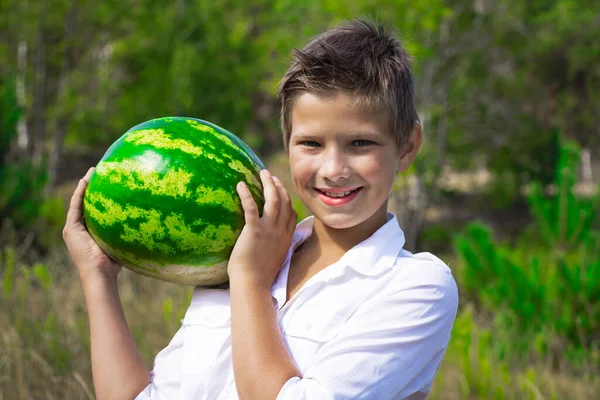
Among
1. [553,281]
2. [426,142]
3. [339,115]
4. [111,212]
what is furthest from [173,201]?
[426,142]

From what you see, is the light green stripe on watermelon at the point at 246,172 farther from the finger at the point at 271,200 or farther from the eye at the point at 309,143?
the eye at the point at 309,143

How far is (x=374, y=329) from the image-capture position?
1559 mm

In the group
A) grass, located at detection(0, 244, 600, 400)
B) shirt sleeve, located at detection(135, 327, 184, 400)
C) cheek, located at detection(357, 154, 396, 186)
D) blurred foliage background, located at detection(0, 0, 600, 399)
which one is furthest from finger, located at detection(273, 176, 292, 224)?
blurred foliage background, located at detection(0, 0, 600, 399)

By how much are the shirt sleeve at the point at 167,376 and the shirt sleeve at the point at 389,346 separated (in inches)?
16.5

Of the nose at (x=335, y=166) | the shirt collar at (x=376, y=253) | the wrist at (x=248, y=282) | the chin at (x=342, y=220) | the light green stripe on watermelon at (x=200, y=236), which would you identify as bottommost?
the wrist at (x=248, y=282)

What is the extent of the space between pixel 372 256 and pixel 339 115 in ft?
1.25

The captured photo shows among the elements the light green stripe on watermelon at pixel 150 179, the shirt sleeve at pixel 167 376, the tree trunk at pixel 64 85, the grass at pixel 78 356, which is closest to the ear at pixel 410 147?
the light green stripe on watermelon at pixel 150 179

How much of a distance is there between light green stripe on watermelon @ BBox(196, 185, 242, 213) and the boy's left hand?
0.04 meters

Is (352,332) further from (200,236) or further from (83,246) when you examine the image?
(83,246)

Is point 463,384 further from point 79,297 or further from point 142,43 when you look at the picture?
point 142,43

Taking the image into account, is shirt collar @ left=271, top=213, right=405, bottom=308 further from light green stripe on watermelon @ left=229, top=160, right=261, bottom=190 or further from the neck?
light green stripe on watermelon @ left=229, top=160, right=261, bottom=190

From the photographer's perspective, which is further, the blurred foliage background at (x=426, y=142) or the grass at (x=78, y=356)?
the blurred foliage background at (x=426, y=142)

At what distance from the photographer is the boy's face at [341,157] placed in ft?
5.50

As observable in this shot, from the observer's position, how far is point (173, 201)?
180 centimetres
